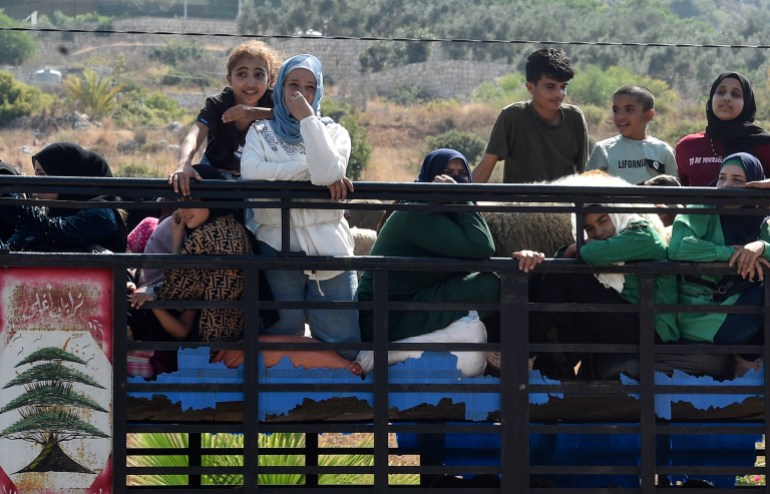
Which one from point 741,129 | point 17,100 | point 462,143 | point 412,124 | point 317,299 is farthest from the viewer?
point 412,124

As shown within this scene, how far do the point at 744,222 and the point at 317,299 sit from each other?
163 cm

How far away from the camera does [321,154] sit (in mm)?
4203

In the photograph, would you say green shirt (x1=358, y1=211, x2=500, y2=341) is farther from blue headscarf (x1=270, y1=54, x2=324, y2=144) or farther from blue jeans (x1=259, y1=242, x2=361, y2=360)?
blue headscarf (x1=270, y1=54, x2=324, y2=144)

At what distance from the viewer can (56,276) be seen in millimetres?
4094

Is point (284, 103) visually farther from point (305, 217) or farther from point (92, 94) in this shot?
point (92, 94)

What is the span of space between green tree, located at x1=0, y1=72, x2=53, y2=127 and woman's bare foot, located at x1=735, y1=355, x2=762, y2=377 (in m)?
52.5

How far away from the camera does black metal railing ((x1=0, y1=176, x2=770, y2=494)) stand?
4109mm

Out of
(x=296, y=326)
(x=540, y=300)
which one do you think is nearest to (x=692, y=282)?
(x=540, y=300)

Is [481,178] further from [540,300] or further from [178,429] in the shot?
[178,429]

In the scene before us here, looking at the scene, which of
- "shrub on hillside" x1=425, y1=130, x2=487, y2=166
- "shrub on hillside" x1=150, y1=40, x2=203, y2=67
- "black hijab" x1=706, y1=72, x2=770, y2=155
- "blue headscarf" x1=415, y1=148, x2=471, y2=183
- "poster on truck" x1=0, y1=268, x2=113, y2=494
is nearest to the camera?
"poster on truck" x1=0, y1=268, x2=113, y2=494

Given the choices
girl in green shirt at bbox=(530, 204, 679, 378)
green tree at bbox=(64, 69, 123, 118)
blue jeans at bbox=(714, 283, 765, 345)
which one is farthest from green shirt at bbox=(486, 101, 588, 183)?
green tree at bbox=(64, 69, 123, 118)

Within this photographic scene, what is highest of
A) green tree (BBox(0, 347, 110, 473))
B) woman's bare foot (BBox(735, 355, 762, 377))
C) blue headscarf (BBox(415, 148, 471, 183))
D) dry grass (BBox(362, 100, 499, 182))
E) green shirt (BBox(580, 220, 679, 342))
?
dry grass (BBox(362, 100, 499, 182))

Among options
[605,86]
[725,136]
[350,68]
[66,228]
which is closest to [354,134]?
[350,68]

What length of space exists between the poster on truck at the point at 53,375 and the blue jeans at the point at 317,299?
623mm
